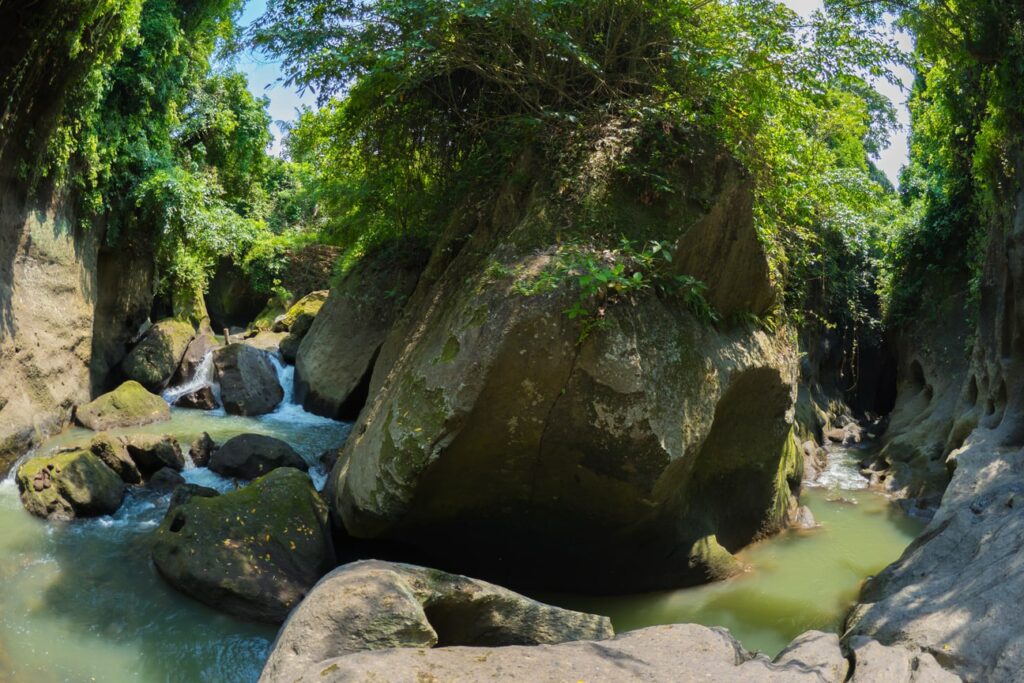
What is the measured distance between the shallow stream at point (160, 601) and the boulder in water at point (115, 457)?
382mm

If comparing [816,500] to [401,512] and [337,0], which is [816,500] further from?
[337,0]

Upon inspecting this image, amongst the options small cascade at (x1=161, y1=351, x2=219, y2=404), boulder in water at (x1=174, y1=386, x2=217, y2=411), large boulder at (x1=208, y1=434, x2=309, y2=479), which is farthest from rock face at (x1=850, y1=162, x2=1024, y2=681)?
small cascade at (x1=161, y1=351, x2=219, y2=404)

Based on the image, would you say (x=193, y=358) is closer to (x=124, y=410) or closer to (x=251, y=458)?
(x=124, y=410)

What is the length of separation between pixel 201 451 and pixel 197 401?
148 inches

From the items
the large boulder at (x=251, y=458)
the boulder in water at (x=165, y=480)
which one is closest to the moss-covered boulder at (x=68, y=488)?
the boulder in water at (x=165, y=480)

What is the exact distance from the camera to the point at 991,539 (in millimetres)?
5355

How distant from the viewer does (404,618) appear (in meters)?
4.28

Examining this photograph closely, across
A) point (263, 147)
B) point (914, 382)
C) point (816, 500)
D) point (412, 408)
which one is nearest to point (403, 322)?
point (412, 408)

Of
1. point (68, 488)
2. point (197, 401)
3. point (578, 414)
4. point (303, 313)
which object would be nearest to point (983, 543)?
point (578, 414)

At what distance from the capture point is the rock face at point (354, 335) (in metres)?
12.8

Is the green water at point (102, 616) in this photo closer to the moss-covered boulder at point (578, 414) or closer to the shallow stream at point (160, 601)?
the shallow stream at point (160, 601)

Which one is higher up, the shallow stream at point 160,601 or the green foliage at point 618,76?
the green foliage at point 618,76

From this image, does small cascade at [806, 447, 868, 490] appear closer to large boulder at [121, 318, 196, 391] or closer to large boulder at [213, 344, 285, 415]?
large boulder at [213, 344, 285, 415]

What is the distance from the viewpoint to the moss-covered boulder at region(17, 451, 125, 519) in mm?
7899
